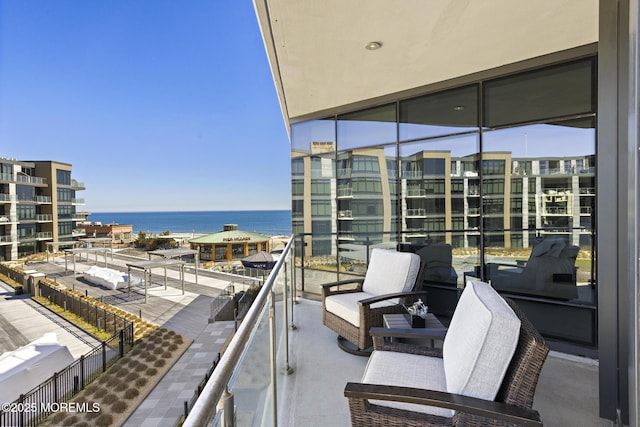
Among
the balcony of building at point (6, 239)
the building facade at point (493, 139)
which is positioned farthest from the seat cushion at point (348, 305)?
the balcony of building at point (6, 239)

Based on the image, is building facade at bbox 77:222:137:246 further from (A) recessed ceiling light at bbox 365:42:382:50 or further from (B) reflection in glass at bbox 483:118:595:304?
(B) reflection in glass at bbox 483:118:595:304

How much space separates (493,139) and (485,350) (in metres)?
3.00

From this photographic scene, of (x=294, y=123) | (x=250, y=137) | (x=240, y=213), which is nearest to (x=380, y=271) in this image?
(x=294, y=123)

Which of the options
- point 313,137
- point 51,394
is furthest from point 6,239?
point 313,137

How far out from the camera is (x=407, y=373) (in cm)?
173

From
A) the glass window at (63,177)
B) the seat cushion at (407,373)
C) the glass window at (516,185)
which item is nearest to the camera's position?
the seat cushion at (407,373)

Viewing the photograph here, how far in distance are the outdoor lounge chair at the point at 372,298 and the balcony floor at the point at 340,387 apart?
0.20 meters

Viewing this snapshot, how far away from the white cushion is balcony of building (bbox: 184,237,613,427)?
678 millimetres

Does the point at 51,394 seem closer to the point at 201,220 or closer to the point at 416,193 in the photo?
the point at 416,193

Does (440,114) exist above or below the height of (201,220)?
above

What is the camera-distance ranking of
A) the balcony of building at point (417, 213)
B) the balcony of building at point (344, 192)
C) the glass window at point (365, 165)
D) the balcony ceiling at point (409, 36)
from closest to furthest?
the balcony ceiling at point (409, 36)
the balcony of building at point (417, 213)
the glass window at point (365, 165)
the balcony of building at point (344, 192)

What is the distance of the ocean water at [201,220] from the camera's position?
56.8 metres

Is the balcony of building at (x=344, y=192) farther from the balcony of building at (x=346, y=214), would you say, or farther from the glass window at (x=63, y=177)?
the glass window at (x=63, y=177)

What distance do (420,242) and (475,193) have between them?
3.04ft
